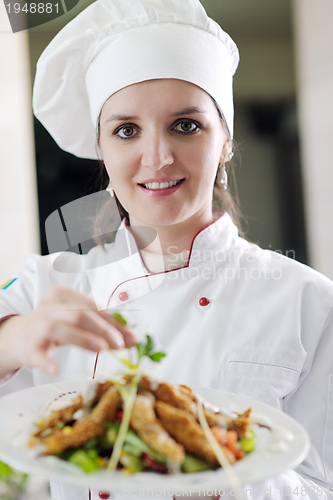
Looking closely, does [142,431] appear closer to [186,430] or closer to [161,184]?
[186,430]

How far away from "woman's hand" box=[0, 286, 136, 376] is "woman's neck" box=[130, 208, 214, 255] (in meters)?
0.51

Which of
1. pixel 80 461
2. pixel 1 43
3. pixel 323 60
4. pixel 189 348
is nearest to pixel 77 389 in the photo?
pixel 80 461

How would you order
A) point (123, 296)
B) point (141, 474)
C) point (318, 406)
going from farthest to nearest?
1. point (123, 296)
2. point (318, 406)
3. point (141, 474)

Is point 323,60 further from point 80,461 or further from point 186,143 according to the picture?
point 80,461

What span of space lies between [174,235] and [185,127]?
0.89ft

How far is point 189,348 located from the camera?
923 millimetres

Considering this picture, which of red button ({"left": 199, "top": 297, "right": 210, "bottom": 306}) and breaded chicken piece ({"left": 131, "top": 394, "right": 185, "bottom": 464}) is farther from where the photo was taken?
red button ({"left": 199, "top": 297, "right": 210, "bottom": 306})

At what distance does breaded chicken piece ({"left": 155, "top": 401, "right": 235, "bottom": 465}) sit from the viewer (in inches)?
18.0

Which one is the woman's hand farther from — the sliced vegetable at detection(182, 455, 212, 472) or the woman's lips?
the woman's lips

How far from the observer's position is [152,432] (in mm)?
467

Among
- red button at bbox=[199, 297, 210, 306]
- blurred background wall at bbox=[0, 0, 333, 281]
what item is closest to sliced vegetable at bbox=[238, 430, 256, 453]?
red button at bbox=[199, 297, 210, 306]

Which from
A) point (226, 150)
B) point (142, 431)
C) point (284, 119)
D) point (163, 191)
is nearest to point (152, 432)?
point (142, 431)

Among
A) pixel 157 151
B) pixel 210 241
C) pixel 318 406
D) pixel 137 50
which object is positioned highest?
pixel 137 50

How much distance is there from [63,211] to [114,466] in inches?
54.0
